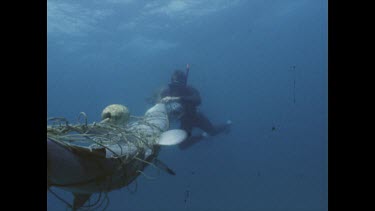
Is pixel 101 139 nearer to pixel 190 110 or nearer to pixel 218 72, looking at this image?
pixel 190 110

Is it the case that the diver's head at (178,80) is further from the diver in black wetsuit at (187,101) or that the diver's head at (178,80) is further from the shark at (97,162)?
the shark at (97,162)

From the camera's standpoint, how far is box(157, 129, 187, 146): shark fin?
4.09m

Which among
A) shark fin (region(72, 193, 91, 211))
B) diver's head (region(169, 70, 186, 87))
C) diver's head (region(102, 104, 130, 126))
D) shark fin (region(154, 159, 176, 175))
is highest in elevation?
diver's head (region(169, 70, 186, 87))

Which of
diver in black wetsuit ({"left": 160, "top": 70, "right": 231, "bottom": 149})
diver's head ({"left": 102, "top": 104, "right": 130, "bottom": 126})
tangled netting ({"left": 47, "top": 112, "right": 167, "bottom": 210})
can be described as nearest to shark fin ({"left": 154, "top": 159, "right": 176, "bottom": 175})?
tangled netting ({"left": 47, "top": 112, "right": 167, "bottom": 210})

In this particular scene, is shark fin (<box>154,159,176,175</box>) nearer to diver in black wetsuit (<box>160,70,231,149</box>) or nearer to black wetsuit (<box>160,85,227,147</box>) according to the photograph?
diver in black wetsuit (<box>160,70,231,149</box>)

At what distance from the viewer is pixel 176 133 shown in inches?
171

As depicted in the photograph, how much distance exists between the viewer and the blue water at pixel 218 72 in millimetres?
19844

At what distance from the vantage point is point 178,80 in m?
9.35

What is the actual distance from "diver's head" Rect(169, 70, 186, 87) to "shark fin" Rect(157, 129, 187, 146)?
494 centimetres

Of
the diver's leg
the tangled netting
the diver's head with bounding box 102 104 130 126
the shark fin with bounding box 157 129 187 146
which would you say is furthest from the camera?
the diver's leg

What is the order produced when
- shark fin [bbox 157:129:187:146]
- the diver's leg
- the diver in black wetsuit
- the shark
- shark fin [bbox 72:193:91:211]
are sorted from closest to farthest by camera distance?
the shark < shark fin [bbox 72:193:91:211] < shark fin [bbox 157:129:187:146] < the diver in black wetsuit < the diver's leg

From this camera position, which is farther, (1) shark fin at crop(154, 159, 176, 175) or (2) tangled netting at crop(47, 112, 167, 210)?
(1) shark fin at crop(154, 159, 176, 175)

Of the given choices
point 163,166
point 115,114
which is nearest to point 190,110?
point 115,114
